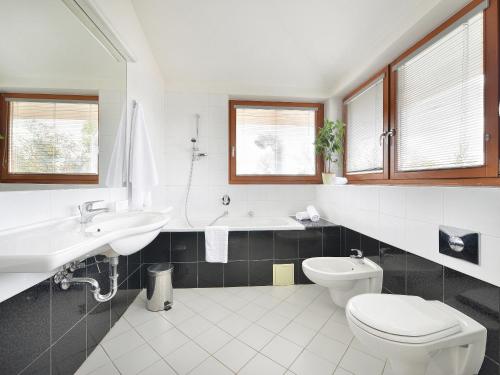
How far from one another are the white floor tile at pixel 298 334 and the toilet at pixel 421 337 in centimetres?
54

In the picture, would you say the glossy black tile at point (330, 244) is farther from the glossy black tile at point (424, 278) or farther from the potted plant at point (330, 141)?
the glossy black tile at point (424, 278)

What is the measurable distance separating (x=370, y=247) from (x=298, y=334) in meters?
0.91

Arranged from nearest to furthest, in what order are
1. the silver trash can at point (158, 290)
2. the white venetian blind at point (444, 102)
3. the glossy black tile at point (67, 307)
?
the glossy black tile at point (67, 307), the white venetian blind at point (444, 102), the silver trash can at point (158, 290)

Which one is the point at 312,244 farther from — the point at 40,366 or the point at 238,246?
the point at 40,366

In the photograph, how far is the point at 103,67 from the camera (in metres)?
1.44

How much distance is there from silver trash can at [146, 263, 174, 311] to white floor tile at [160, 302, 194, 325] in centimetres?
5

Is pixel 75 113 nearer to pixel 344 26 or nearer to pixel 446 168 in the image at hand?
pixel 344 26

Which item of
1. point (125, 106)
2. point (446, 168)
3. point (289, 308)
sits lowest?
point (289, 308)

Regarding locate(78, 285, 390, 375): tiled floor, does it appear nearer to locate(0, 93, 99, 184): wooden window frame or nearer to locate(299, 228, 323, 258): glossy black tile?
locate(299, 228, 323, 258): glossy black tile

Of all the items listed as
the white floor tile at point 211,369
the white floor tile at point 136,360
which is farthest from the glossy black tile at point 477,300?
the white floor tile at point 136,360

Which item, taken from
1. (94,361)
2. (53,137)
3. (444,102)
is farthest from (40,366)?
(444,102)

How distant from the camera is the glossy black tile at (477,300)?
944 millimetres

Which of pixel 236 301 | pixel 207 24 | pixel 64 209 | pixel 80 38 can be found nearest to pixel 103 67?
pixel 80 38

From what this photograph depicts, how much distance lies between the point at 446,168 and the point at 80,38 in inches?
97.3
